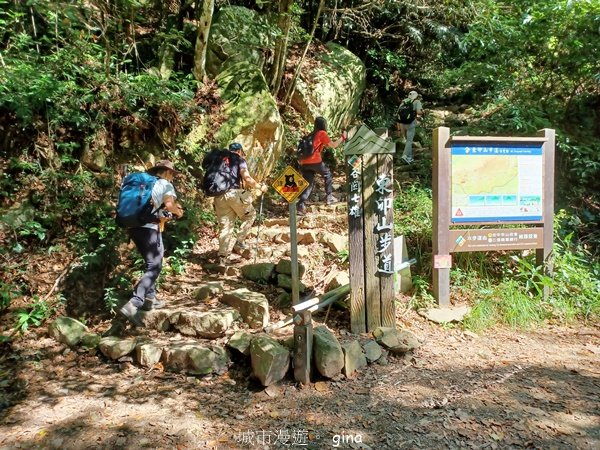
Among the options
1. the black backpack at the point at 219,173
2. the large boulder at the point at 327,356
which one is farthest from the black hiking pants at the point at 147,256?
the large boulder at the point at 327,356

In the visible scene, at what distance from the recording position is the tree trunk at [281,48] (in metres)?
8.14

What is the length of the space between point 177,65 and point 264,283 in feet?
17.1

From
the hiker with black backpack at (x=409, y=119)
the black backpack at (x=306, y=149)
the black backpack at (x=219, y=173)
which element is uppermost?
the hiker with black backpack at (x=409, y=119)

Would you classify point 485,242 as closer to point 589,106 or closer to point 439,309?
point 439,309

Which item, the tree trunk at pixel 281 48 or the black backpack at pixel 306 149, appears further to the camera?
the tree trunk at pixel 281 48

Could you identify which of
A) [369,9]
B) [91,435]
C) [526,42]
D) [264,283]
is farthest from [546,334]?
[369,9]

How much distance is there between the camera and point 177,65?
791cm

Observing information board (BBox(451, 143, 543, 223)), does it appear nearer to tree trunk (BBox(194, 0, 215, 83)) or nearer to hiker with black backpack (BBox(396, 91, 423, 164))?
hiker with black backpack (BBox(396, 91, 423, 164))

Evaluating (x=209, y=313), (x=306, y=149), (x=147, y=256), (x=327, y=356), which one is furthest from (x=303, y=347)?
(x=306, y=149)

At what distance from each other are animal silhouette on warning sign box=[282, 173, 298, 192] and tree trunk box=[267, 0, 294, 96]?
18.0ft

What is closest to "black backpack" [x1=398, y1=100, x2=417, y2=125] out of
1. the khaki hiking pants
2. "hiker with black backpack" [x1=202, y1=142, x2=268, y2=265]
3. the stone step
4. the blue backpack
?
"hiker with black backpack" [x1=202, y1=142, x2=268, y2=265]

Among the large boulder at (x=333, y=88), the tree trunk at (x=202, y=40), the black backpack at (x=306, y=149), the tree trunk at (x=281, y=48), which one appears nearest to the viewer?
the black backpack at (x=306, y=149)

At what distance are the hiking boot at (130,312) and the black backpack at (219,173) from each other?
174cm

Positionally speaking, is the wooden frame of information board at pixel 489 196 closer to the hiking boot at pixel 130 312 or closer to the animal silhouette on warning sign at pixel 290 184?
the animal silhouette on warning sign at pixel 290 184
